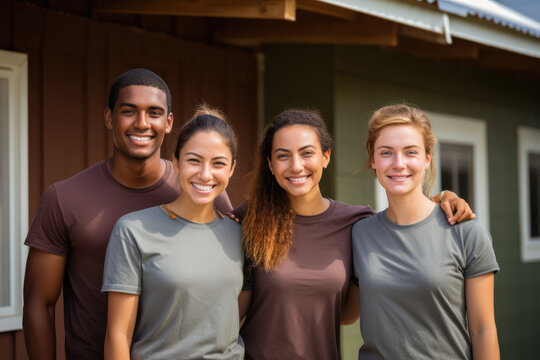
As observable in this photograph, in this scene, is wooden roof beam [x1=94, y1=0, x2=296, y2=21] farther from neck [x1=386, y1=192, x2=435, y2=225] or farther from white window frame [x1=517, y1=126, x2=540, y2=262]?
white window frame [x1=517, y1=126, x2=540, y2=262]

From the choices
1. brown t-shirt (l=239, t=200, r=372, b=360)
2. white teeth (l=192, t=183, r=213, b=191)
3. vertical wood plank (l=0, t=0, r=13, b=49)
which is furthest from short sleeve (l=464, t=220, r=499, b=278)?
vertical wood plank (l=0, t=0, r=13, b=49)

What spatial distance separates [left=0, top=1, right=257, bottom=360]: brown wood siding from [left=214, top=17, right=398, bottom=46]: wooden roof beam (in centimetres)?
36

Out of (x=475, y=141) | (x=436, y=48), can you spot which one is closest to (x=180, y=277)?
(x=436, y=48)

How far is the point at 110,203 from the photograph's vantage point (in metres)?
2.70

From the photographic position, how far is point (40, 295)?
2635 mm

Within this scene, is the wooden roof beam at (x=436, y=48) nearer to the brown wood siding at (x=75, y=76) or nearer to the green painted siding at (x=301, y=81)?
the green painted siding at (x=301, y=81)

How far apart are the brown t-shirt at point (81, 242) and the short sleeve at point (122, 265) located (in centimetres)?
28

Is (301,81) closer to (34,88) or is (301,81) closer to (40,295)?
(34,88)

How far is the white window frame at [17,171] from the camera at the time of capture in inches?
155

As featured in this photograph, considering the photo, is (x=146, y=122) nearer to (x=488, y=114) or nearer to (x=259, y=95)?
(x=259, y=95)

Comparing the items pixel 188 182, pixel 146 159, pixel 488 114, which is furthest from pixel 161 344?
pixel 488 114

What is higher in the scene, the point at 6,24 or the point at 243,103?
the point at 6,24

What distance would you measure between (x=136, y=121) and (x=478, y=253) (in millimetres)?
1433

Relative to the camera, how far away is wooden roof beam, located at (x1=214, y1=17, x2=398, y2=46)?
455 centimetres
